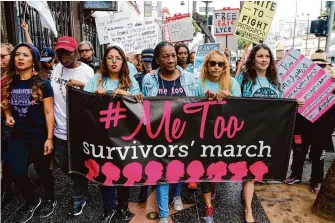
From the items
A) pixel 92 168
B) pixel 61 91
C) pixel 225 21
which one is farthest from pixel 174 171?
pixel 225 21

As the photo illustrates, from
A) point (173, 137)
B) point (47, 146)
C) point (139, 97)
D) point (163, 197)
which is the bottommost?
point (163, 197)

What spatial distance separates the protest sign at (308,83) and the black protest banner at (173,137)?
1.04 meters

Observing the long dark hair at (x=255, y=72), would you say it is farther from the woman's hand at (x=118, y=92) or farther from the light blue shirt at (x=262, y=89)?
the woman's hand at (x=118, y=92)

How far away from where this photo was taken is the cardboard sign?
24.2 feet

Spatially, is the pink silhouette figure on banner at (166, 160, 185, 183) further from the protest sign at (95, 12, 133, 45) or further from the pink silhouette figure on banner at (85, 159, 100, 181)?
the protest sign at (95, 12, 133, 45)

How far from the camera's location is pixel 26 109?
3.11m

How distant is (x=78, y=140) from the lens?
122 inches

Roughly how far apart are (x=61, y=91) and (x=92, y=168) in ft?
2.86

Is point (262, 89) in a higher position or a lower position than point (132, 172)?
higher

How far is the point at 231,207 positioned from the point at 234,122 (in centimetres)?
119

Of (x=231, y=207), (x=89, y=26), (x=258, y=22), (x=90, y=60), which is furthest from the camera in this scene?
(x=89, y=26)

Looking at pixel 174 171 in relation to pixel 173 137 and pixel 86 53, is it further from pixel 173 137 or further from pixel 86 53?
pixel 86 53

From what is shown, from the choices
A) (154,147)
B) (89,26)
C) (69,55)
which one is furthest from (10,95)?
(89,26)

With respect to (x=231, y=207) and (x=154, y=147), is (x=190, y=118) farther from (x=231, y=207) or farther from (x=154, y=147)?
(x=231, y=207)
